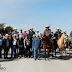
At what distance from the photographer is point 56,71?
8047mm

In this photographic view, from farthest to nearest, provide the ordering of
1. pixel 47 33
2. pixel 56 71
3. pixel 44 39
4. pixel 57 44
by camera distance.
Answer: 1. pixel 57 44
2. pixel 47 33
3. pixel 44 39
4. pixel 56 71

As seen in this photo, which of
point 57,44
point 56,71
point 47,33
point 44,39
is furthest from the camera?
point 57,44

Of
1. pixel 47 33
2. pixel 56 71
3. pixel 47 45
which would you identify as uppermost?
pixel 47 33

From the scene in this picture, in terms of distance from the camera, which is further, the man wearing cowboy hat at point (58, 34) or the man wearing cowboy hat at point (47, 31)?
the man wearing cowboy hat at point (58, 34)

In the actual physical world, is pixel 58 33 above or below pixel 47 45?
above

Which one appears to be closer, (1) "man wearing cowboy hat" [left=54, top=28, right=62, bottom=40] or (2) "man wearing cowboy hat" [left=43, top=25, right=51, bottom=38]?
(2) "man wearing cowboy hat" [left=43, top=25, right=51, bottom=38]

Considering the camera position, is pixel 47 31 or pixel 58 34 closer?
pixel 47 31

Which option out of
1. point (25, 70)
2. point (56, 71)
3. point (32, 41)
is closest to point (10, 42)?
point (32, 41)

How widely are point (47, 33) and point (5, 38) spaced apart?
3523 mm

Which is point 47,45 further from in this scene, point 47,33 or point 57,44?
point 57,44

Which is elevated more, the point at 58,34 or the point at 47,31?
the point at 47,31

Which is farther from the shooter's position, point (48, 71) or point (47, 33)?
point (47, 33)

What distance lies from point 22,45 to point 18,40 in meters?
0.56

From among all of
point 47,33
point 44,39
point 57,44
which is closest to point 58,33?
point 57,44
